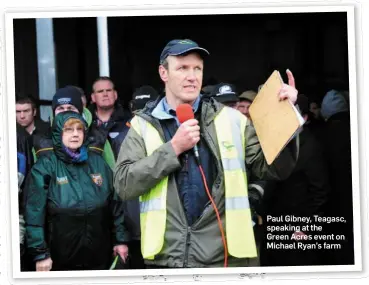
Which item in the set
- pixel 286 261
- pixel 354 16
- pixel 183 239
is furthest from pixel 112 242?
pixel 354 16

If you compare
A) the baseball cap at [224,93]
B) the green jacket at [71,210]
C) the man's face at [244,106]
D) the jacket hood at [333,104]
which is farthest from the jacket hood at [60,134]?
the jacket hood at [333,104]

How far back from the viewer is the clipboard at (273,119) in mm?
4137

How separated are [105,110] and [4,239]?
3.37 ft

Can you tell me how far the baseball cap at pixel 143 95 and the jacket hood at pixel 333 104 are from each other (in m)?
1.05

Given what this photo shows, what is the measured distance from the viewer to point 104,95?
14.2 feet

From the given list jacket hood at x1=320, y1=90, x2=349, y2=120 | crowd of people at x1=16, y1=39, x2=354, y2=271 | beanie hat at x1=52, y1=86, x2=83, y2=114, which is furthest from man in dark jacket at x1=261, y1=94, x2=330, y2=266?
beanie hat at x1=52, y1=86, x2=83, y2=114

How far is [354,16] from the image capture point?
430 centimetres

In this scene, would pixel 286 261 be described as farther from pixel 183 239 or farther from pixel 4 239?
pixel 4 239

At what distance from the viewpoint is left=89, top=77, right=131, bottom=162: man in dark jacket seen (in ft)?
14.1

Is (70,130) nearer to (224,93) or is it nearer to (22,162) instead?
(22,162)

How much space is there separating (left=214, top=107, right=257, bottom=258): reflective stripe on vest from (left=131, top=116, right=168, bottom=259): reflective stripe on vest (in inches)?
14.9

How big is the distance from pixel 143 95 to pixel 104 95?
0.25m

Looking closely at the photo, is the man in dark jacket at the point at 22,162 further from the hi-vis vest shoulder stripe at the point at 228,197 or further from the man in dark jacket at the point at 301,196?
the man in dark jacket at the point at 301,196

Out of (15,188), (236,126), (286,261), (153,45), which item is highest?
(153,45)
